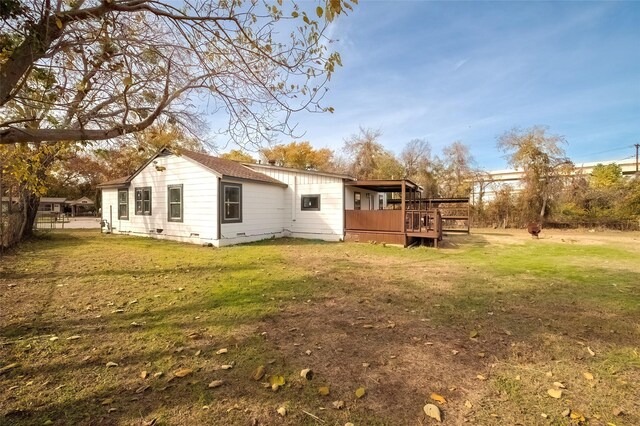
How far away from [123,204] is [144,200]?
2.31 m

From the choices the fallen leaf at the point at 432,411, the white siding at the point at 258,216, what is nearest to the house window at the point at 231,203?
the white siding at the point at 258,216

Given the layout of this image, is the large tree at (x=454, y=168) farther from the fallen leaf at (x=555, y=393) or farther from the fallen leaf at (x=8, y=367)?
the fallen leaf at (x=8, y=367)

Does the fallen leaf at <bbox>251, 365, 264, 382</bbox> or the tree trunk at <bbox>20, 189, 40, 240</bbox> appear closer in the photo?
the fallen leaf at <bbox>251, 365, 264, 382</bbox>

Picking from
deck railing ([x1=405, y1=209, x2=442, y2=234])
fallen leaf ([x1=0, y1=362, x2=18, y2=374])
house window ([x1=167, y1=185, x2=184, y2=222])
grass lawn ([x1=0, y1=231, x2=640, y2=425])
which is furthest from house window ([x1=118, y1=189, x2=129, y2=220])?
fallen leaf ([x1=0, y1=362, x2=18, y2=374])

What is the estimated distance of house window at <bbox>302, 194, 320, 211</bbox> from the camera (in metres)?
14.4

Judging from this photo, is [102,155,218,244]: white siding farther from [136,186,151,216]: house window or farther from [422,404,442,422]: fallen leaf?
[422,404,442,422]: fallen leaf

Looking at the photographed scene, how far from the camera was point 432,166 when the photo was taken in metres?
30.8

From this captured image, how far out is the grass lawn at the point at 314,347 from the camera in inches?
89.3

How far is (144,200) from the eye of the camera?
14.4 m

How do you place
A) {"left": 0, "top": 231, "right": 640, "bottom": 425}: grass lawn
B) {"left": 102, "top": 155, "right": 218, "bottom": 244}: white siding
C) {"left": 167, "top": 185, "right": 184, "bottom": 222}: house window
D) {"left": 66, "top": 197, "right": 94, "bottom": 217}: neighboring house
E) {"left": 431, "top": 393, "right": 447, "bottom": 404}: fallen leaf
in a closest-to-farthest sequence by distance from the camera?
{"left": 0, "top": 231, "right": 640, "bottom": 425}: grass lawn, {"left": 431, "top": 393, "right": 447, "bottom": 404}: fallen leaf, {"left": 102, "top": 155, "right": 218, "bottom": 244}: white siding, {"left": 167, "top": 185, "right": 184, "bottom": 222}: house window, {"left": 66, "top": 197, "right": 94, "bottom": 217}: neighboring house

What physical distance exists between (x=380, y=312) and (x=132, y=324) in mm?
3214

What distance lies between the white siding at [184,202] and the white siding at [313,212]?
13.3 feet

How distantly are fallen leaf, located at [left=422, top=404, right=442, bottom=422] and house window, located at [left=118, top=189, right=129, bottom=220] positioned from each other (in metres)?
16.7

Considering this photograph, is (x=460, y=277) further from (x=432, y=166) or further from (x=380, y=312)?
(x=432, y=166)
